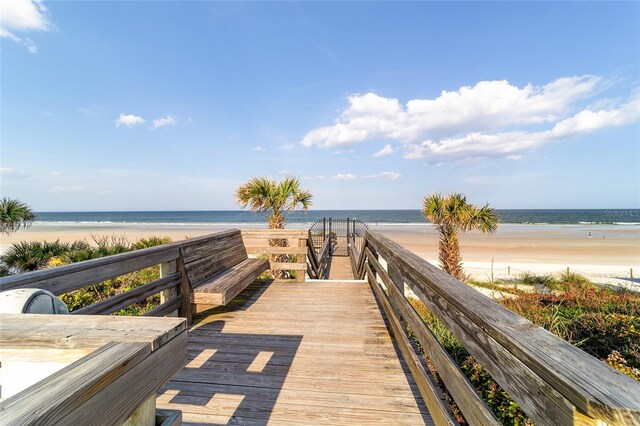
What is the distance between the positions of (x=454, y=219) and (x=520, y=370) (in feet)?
26.9

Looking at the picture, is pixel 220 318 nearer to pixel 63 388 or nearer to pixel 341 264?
pixel 63 388

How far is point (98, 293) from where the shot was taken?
5.21 m

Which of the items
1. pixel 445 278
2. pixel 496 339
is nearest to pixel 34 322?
pixel 496 339

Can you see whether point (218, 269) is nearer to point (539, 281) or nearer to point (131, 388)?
point (131, 388)

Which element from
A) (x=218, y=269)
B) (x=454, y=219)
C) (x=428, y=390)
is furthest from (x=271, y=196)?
(x=428, y=390)

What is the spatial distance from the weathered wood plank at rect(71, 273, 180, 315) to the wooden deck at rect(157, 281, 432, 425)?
0.63 meters

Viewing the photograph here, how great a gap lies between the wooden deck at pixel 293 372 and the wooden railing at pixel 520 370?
17.7 inches

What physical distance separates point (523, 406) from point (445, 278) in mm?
961

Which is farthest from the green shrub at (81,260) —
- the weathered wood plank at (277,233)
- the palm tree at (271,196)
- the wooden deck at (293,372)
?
the palm tree at (271,196)

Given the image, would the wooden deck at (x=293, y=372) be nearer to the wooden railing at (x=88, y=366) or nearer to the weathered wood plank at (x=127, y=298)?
the weathered wood plank at (x=127, y=298)

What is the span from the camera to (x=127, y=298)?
261 cm

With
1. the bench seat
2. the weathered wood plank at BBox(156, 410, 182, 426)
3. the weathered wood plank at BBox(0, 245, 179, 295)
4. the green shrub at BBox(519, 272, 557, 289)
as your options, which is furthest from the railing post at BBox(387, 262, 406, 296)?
the green shrub at BBox(519, 272, 557, 289)

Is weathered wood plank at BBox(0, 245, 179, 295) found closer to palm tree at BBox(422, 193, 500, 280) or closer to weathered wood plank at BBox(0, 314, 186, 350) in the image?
weathered wood plank at BBox(0, 314, 186, 350)

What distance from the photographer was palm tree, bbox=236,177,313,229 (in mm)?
8359
